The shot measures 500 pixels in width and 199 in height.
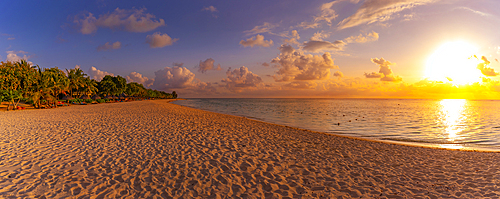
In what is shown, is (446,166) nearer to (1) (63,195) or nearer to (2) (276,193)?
(2) (276,193)

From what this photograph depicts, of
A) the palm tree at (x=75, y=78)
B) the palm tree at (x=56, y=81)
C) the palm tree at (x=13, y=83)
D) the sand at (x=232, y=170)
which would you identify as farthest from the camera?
the palm tree at (x=75, y=78)

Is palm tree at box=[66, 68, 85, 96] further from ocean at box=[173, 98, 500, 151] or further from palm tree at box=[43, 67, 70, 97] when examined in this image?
ocean at box=[173, 98, 500, 151]

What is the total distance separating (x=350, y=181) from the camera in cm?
655

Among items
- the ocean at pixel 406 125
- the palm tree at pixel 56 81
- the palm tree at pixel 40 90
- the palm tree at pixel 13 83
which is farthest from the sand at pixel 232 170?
the palm tree at pixel 56 81

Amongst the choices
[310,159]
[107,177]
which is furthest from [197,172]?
[310,159]

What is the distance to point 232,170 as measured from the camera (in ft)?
23.9

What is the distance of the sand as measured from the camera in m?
5.78

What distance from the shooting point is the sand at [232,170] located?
5777mm

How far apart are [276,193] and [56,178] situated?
23.6 ft

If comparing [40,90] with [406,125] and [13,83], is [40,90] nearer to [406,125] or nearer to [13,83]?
[13,83]

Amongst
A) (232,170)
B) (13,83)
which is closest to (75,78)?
(13,83)

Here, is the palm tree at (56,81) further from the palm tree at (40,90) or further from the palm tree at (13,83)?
the palm tree at (13,83)

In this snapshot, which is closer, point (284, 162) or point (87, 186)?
point (87, 186)

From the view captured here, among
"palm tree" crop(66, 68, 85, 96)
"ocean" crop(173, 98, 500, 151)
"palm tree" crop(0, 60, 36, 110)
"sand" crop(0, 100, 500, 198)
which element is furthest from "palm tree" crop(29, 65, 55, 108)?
"sand" crop(0, 100, 500, 198)
